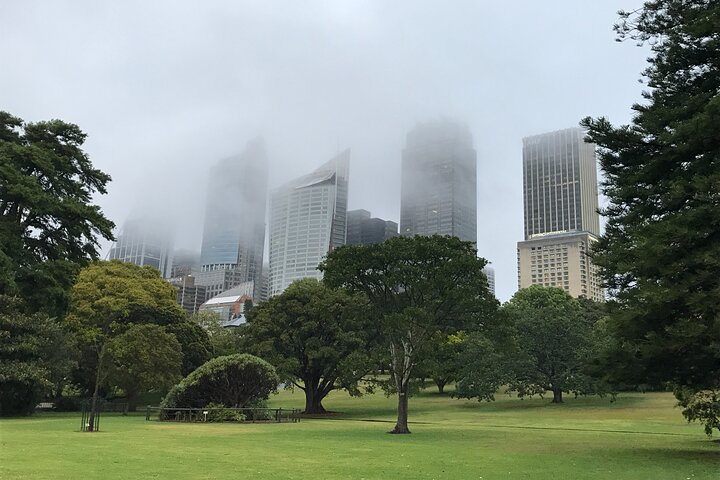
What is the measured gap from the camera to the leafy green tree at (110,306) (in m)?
42.1

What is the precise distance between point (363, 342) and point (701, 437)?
22997mm

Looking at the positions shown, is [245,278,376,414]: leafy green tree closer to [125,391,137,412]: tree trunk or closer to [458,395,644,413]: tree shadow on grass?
[125,391,137,412]: tree trunk

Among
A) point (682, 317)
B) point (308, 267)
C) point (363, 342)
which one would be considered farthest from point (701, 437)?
point (308, 267)

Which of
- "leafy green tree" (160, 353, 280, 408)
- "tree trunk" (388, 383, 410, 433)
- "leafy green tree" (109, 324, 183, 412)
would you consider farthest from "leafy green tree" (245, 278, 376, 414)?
"tree trunk" (388, 383, 410, 433)

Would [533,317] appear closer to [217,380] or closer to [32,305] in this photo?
[217,380]

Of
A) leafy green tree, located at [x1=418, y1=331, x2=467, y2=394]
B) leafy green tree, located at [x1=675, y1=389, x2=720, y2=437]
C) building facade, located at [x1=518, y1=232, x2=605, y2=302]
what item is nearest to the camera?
leafy green tree, located at [x1=675, y1=389, x2=720, y2=437]

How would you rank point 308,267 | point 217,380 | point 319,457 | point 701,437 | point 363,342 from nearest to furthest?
point 319,457
point 701,437
point 217,380
point 363,342
point 308,267

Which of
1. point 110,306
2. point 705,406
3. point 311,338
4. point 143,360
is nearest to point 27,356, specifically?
point 143,360

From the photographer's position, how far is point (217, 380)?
3491 centimetres

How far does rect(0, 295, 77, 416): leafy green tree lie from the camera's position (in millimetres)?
30500

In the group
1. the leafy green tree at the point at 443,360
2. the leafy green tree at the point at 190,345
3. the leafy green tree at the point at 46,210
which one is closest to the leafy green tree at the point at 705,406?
the leafy green tree at the point at 443,360

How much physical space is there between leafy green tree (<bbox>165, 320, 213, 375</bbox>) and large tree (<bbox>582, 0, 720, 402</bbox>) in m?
33.5

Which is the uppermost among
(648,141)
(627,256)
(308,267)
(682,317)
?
(308,267)

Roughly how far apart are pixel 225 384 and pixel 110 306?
51.2 ft
